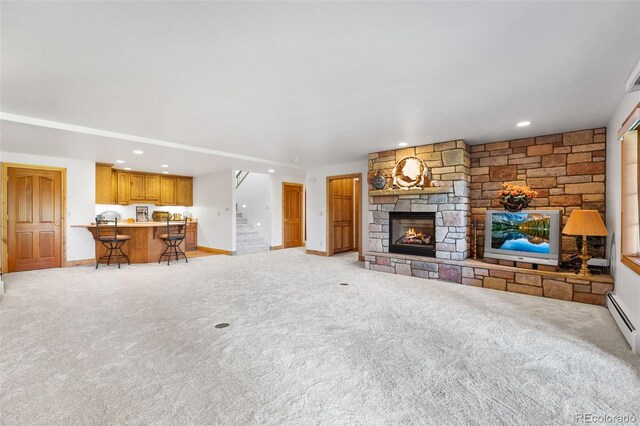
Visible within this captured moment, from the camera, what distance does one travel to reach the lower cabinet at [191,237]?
8.40 meters

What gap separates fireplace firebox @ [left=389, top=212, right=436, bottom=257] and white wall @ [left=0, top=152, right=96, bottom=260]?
6247 millimetres

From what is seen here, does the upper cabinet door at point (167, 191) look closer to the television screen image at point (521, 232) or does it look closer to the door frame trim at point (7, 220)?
the door frame trim at point (7, 220)

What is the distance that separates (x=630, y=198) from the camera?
9.76 feet

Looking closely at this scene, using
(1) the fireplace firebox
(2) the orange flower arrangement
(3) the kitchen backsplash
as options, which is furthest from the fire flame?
(3) the kitchen backsplash

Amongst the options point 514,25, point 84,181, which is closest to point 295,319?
point 514,25

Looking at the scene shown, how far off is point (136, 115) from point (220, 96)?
1.27 m

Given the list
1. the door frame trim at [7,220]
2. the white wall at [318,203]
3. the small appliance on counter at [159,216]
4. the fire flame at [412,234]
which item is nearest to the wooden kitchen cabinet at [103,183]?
the door frame trim at [7,220]

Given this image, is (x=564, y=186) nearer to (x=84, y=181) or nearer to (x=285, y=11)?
(x=285, y=11)

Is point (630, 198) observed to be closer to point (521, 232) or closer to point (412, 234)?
point (521, 232)

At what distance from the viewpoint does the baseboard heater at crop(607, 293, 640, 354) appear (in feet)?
7.61

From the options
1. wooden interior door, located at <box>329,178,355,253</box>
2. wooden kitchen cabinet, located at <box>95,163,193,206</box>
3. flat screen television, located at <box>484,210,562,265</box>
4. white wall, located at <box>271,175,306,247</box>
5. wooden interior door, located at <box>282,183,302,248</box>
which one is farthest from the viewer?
wooden interior door, located at <box>282,183,302,248</box>

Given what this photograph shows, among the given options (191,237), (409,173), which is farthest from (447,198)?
(191,237)

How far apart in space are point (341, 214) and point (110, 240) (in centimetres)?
501

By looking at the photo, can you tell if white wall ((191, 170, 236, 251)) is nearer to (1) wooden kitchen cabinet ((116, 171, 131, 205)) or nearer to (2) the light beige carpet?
(1) wooden kitchen cabinet ((116, 171, 131, 205))
